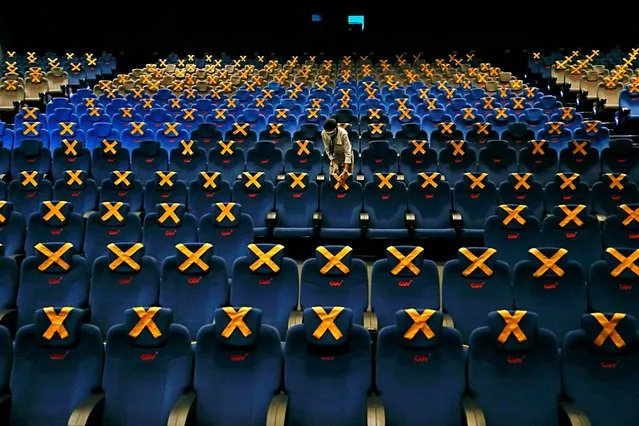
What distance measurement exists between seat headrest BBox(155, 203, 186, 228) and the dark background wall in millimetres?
11627

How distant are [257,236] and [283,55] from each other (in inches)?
438

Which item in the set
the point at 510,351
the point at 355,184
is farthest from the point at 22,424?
the point at 355,184

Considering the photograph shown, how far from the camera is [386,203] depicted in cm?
517

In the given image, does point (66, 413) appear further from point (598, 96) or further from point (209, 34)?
Result: point (209, 34)

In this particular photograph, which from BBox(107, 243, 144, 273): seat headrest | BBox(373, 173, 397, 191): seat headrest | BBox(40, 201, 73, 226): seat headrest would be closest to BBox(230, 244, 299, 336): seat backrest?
BBox(107, 243, 144, 273): seat headrest

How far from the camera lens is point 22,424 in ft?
8.92

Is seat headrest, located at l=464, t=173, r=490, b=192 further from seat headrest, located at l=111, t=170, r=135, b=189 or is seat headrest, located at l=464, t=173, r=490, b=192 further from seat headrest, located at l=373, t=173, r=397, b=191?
seat headrest, located at l=111, t=170, r=135, b=189

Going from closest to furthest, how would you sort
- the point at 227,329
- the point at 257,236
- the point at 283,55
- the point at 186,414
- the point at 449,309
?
the point at 186,414, the point at 227,329, the point at 449,309, the point at 257,236, the point at 283,55

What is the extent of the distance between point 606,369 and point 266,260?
1.77 meters

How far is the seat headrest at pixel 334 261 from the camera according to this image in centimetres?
342

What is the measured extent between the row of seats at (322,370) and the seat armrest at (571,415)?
4cm

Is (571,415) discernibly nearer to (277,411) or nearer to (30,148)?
(277,411)

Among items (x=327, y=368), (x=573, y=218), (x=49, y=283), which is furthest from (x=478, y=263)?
(x=49, y=283)

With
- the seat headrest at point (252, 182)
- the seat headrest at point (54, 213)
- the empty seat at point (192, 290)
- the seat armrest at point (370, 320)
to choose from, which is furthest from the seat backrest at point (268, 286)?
the seat headrest at point (252, 182)
